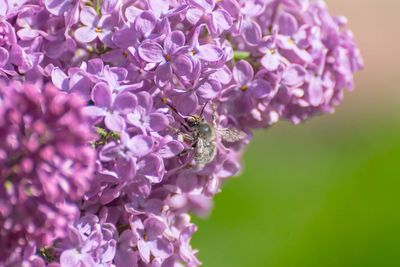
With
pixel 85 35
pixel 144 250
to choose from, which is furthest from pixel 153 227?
pixel 85 35

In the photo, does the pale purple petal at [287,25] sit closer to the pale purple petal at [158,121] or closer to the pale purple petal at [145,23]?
the pale purple petal at [145,23]

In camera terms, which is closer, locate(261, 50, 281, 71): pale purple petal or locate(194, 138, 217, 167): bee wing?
locate(194, 138, 217, 167): bee wing

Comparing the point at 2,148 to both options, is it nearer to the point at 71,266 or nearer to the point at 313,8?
the point at 71,266

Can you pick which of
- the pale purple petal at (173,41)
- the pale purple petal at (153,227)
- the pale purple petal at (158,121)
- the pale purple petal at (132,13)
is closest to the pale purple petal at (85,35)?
the pale purple petal at (132,13)

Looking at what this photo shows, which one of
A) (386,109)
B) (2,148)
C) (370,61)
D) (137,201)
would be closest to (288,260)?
(137,201)

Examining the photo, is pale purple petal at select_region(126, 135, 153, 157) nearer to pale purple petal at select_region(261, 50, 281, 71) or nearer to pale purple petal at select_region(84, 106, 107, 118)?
pale purple petal at select_region(84, 106, 107, 118)

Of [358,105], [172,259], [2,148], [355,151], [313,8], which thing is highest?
[2,148]

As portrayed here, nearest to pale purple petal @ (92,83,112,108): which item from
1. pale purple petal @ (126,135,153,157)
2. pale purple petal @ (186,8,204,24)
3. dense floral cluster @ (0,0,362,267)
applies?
dense floral cluster @ (0,0,362,267)
